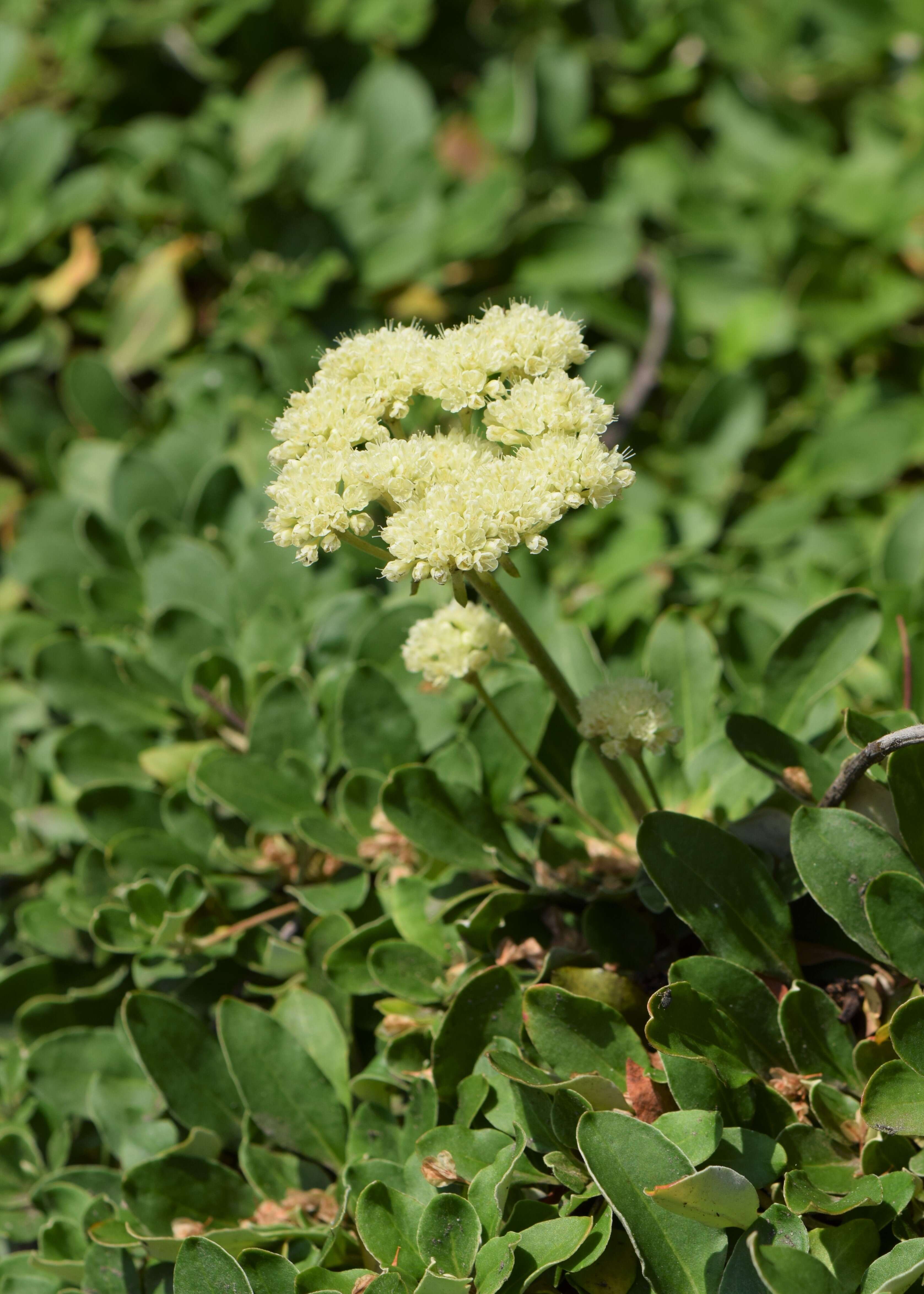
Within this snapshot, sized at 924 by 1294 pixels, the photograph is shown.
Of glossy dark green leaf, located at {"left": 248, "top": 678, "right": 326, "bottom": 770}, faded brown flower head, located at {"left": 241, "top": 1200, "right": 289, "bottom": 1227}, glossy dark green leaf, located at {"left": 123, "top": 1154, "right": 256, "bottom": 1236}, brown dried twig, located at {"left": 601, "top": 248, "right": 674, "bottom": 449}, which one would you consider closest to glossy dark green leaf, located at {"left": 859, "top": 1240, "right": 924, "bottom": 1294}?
faded brown flower head, located at {"left": 241, "top": 1200, "right": 289, "bottom": 1227}

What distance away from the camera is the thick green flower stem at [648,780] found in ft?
5.26

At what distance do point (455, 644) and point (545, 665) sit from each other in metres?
0.13

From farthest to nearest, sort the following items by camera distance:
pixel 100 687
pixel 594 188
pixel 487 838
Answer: pixel 594 188, pixel 100 687, pixel 487 838

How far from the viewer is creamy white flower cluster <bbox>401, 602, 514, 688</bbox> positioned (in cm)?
156

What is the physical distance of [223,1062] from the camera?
187 cm

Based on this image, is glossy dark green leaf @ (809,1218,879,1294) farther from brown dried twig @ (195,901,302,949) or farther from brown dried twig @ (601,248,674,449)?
brown dried twig @ (601,248,674,449)

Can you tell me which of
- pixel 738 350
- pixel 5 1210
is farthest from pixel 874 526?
Result: pixel 5 1210

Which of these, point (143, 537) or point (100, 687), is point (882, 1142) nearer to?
point (100, 687)

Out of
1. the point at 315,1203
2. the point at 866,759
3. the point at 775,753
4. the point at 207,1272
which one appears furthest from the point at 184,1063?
the point at 866,759

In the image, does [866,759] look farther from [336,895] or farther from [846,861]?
[336,895]

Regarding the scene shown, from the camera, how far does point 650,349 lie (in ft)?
10.4

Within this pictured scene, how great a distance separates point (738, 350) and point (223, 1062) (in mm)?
2232

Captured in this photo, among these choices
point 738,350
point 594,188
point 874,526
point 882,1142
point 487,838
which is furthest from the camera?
point 594,188

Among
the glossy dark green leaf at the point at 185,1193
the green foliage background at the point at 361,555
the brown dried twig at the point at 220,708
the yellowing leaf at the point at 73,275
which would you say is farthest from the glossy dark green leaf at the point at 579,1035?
the yellowing leaf at the point at 73,275
